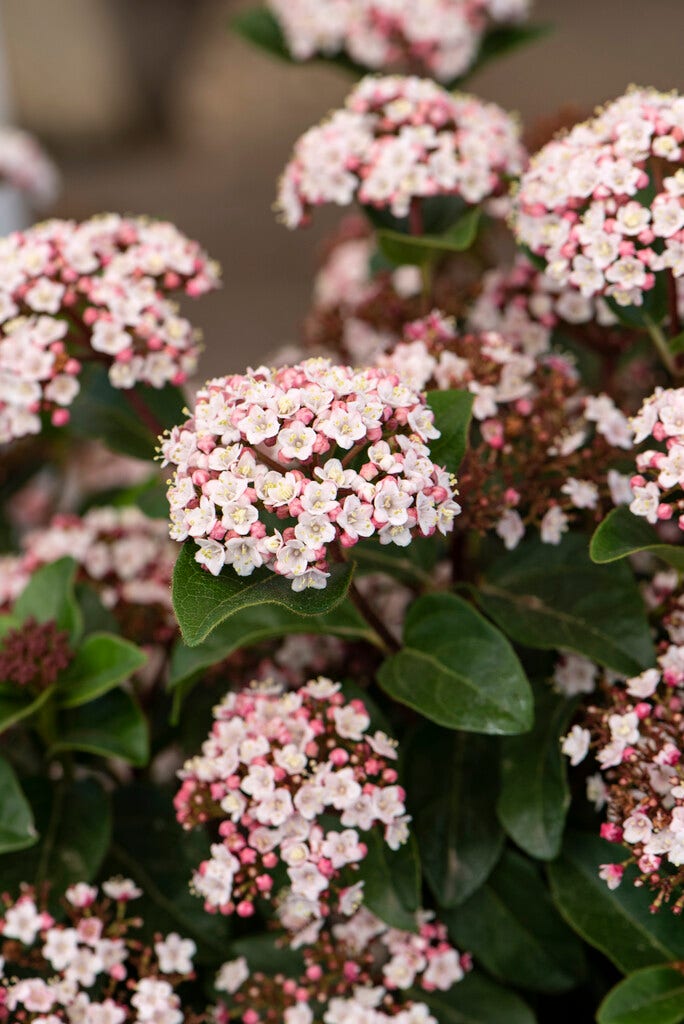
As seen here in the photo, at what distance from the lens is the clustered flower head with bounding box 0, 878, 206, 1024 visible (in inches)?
36.9

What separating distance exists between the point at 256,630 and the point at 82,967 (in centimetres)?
31

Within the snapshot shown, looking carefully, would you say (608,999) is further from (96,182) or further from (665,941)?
(96,182)

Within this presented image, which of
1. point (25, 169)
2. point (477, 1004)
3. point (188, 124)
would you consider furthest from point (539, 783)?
point (188, 124)

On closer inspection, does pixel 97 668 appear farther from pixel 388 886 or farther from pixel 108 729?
pixel 388 886

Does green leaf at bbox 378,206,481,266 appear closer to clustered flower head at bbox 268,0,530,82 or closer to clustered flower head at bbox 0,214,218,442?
clustered flower head at bbox 0,214,218,442

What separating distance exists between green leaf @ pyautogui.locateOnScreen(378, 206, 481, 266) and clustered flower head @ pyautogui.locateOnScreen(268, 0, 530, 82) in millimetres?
313

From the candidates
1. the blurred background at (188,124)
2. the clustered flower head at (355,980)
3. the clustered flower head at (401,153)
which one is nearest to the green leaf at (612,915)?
the clustered flower head at (355,980)

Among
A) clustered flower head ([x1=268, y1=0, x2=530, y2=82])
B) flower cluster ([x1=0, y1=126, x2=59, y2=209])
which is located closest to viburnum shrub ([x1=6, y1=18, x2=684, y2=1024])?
clustered flower head ([x1=268, y1=0, x2=530, y2=82])

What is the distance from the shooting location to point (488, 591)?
1.05m

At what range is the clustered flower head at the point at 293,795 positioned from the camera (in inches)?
35.6

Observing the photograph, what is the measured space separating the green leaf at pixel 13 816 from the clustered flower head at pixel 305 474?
1.11 ft

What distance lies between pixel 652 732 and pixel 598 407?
31 cm

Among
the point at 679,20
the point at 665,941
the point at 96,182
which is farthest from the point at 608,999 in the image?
the point at 96,182

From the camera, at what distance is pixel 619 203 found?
3.28ft
